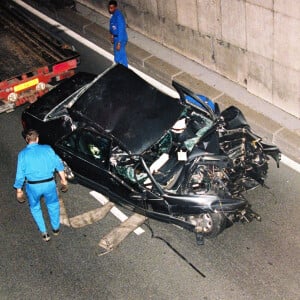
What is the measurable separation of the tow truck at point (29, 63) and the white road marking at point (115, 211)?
3.42 m

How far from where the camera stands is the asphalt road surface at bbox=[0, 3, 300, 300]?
7680 millimetres

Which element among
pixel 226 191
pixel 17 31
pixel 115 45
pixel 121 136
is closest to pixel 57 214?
pixel 121 136

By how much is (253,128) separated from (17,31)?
6802 mm

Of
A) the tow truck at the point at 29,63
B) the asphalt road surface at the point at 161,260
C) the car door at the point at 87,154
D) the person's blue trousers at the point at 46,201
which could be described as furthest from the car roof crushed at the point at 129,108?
the tow truck at the point at 29,63

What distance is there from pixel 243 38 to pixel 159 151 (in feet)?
11.8

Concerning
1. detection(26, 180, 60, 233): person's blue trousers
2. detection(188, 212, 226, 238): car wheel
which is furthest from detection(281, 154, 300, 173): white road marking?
detection(26, 180, 60, 233): person's blue trousers

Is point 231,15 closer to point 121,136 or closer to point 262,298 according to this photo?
point 121,136

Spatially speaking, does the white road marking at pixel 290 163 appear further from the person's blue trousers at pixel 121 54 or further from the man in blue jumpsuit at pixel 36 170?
the person's blue trousers at pixel 121 54

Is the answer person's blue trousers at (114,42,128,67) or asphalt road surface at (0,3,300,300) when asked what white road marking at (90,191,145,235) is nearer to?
asphalt road surface at (0,3,300,300)

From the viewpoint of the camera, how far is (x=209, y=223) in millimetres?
8125

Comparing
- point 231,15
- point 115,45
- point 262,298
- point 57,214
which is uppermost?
point 231,15

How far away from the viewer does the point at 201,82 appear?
1195cm

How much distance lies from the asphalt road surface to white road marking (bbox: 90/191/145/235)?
10cm

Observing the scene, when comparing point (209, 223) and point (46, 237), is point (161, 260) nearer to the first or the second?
point (209, 223)
